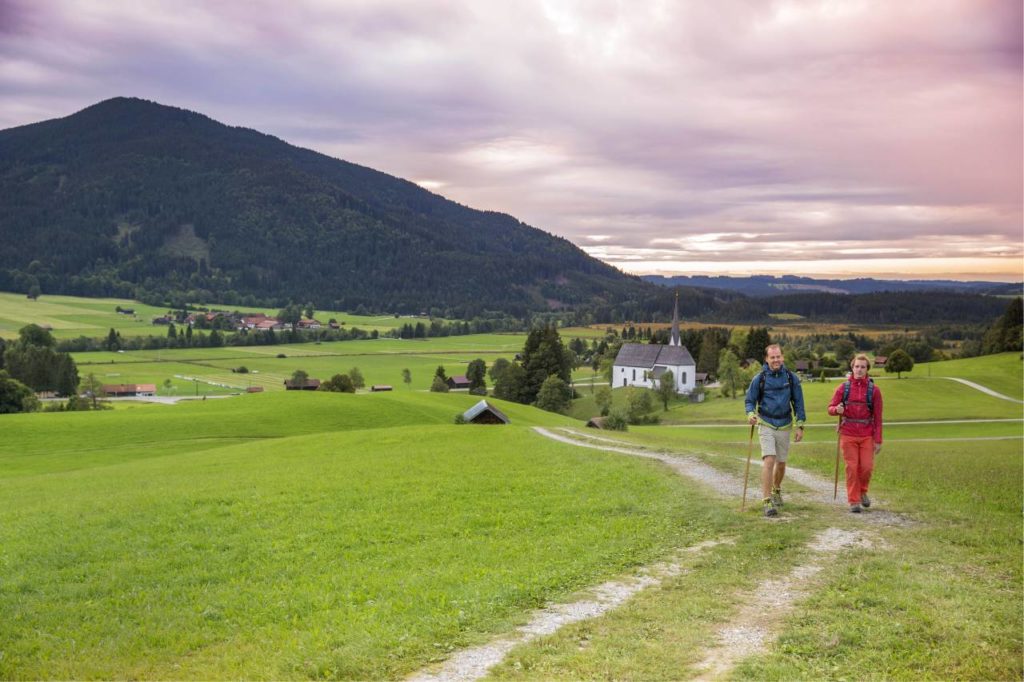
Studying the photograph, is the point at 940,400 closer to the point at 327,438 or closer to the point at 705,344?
the point at 705,344

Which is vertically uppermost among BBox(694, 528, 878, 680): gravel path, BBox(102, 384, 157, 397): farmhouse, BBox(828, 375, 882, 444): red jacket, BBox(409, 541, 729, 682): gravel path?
BBox(828, 375, 882, 444): red jacket

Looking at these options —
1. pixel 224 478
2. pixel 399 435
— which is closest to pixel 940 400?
pixel 399 435

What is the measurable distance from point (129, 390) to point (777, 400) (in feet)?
393

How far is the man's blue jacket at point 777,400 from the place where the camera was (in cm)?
1672

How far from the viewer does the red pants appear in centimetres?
1656

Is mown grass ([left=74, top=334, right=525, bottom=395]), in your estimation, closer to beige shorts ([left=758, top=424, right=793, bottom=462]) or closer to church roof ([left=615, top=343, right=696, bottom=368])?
church roof ([left=615, top=343, right=696, bottom=368])

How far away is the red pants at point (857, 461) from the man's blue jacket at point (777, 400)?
1172 mm

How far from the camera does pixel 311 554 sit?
52.3 ft

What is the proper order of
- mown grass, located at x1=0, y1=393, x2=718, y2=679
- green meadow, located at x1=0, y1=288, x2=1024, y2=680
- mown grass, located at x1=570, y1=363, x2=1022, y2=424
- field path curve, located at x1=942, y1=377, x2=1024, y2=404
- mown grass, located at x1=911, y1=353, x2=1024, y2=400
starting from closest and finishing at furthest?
green meadow, located at x1=0, y1=288, x2=1024, y2=680, mown grass, located at x1=0, y1=393, x2=718, y2=679, mown grass, located at x1=570, y1=363, x2=1022, y2=424, field path curve, located at x1=942, y1=377, x2=1024, y2=404, mown grass, located at x1=911, y1=353, x2=1024, y2=400

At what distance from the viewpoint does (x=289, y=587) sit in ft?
44.4

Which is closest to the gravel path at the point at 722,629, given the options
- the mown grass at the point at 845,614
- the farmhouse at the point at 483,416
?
the mown grass at the point at 845,614

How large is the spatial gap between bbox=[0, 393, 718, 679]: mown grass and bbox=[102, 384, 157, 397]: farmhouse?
89619 mm

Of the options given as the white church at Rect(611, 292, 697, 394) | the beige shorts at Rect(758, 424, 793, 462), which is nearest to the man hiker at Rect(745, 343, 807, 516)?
the beige shorts at Rect(758, 424, 793, 462)

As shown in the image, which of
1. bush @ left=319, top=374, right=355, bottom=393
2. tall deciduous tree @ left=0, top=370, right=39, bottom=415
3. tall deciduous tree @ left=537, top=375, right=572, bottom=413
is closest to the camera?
tall deciduous tree @ left=0, top=370, right=39, bottom=415
